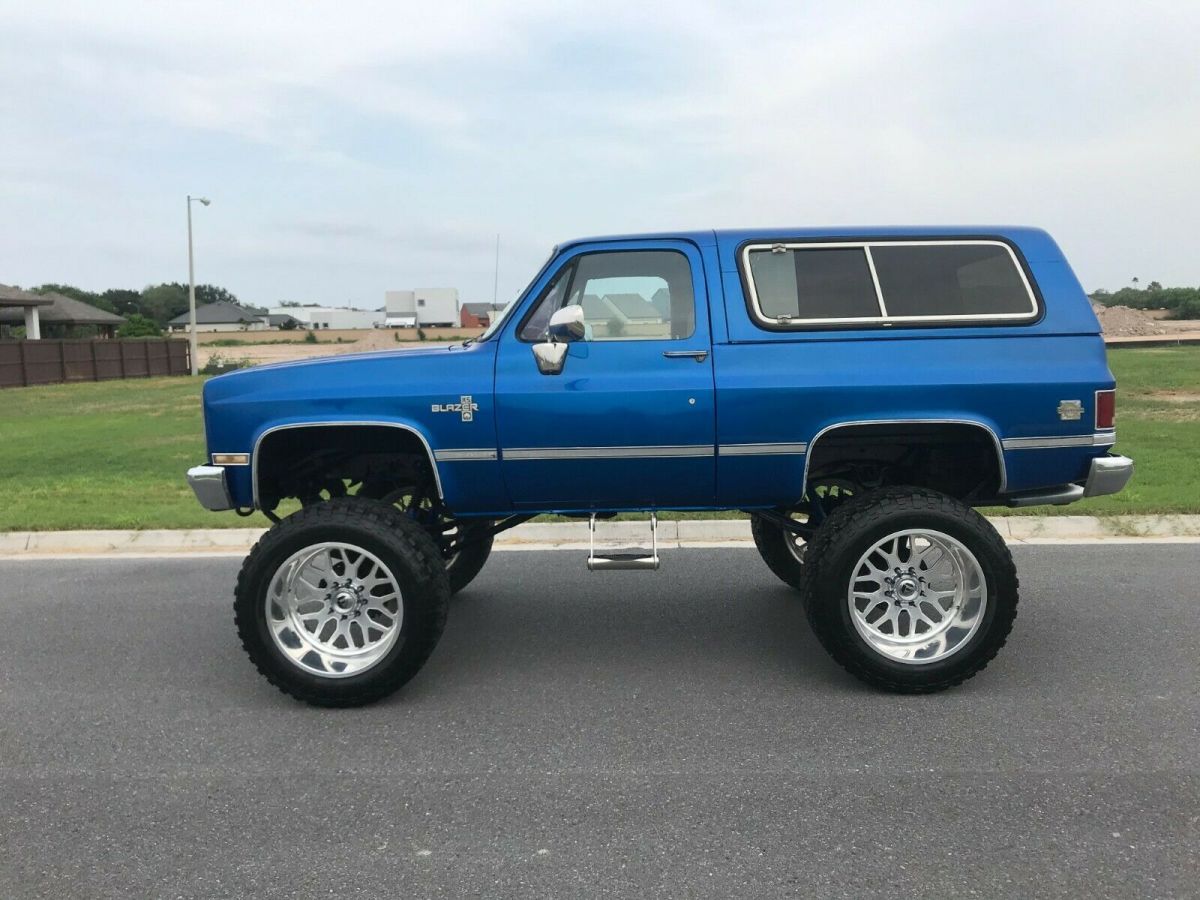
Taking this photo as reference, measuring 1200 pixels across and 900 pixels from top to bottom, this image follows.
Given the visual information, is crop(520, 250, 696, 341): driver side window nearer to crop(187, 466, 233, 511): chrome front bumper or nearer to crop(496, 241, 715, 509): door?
crop(496, 241, 715, 509): door

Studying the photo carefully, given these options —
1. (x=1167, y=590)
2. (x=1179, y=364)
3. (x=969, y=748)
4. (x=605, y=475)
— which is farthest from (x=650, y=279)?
(x=1179, y=364)

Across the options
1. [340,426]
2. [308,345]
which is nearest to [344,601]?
[340,426]

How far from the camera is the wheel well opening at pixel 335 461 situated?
15.8 ft

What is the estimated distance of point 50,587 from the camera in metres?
6.71

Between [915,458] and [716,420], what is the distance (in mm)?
1329

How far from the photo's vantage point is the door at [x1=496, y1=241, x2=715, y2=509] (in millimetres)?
4582

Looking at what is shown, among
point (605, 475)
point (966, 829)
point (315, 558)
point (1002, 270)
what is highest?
point (1002, 270)

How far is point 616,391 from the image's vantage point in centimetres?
458

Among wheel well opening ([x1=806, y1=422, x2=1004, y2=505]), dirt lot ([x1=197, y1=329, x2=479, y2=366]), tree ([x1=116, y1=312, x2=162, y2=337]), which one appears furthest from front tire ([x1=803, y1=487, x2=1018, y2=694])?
tree ([x1=116, y1=312, x2=162, y2=337])

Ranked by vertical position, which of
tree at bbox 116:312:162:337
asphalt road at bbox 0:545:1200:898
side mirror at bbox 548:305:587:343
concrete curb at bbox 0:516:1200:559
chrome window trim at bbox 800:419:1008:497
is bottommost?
asphalt road at bbox 0:545:1200:898

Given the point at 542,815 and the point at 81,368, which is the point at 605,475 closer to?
the point at 542,815

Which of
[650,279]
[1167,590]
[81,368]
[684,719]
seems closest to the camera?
[684,719]

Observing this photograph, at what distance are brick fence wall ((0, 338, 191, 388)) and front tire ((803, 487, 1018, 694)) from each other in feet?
106

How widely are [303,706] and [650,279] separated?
8.55 ft
